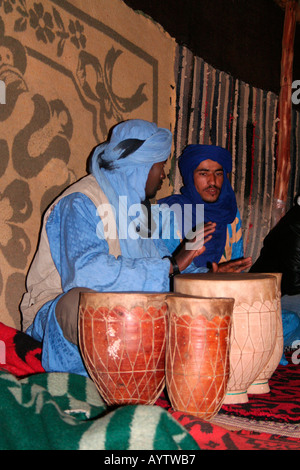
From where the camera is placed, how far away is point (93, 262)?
2033 mm

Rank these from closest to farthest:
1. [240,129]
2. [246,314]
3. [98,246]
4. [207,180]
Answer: [246,314] < [98,246] < [207,180] < [240,129]

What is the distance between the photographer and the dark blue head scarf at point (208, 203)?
3.55m

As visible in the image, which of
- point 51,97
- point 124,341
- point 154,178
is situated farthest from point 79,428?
point 51,97

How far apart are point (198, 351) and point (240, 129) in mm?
3159

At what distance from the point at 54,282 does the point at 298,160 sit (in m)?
3.90

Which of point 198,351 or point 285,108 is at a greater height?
point 285,108

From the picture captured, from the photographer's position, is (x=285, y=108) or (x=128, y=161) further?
(x=285, y=108)

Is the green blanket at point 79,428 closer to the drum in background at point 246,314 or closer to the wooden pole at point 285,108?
the drum in background at point 246,314

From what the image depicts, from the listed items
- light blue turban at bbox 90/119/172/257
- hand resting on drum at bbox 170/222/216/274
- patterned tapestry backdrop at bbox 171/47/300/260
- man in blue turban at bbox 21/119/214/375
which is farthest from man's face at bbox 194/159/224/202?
hand resting on drum at bbox 170/222/216/274

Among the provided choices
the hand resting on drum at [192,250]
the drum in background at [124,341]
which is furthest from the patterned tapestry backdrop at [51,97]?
the drum in background at [124,341]

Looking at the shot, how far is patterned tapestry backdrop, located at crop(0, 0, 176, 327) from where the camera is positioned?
2535 mm

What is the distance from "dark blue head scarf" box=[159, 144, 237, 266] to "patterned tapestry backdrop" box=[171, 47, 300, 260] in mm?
169

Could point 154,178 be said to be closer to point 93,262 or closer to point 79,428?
point 93,262

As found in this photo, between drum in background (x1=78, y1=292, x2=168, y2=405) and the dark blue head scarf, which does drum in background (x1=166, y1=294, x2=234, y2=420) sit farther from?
the dark blue head scarf
